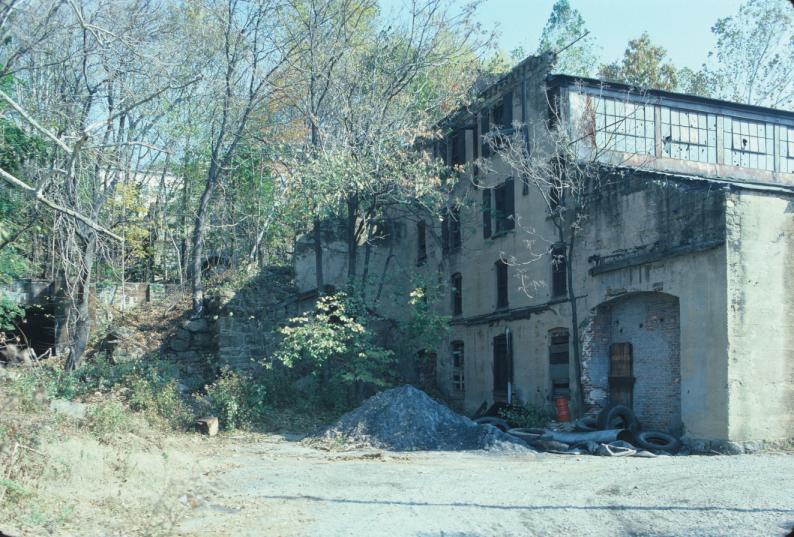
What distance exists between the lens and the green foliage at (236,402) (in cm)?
1964

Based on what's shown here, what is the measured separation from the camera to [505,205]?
79.8 feet

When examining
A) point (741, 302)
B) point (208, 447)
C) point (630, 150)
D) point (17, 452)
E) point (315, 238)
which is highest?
point (630, 150)

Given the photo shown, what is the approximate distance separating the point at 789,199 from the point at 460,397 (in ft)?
41.7

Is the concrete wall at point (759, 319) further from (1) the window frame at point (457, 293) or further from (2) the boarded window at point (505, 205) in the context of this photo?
(1) the window frame at point (457, 293)

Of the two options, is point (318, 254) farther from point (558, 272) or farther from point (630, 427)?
point (630, 427)

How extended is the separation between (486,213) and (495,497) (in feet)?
49.9

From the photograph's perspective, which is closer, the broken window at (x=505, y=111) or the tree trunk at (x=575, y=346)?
the tree trunk at (x=575, y=346)

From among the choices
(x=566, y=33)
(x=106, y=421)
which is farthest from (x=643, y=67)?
(x=106, y=421)

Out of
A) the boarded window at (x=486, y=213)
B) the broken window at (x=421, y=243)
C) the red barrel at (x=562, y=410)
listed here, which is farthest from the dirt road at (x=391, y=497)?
the broken window at (x=421, y=243)

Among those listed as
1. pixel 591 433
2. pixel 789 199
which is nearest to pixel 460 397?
pixel 591 433

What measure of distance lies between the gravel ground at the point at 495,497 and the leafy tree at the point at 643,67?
24.5m

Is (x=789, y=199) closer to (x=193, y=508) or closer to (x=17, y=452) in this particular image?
(x=193, y=508)

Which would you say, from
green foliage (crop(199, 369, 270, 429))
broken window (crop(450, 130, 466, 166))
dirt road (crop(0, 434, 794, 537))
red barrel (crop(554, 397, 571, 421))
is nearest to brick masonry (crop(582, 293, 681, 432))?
red barrel (crop(554, 397, 571, 421))

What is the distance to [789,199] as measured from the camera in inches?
669
